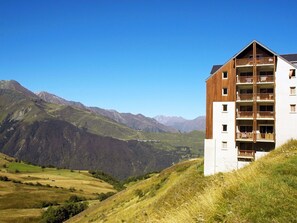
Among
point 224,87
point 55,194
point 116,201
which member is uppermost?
point 224,87

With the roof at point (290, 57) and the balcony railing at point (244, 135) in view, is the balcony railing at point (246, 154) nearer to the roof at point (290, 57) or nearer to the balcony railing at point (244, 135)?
→ the balcony railing at point (244, 135)

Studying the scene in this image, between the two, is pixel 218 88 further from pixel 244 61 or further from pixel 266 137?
pixel 266 137

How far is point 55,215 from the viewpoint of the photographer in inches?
4830

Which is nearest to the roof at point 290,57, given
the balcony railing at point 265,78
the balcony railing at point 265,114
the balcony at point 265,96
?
the balcony railing at point 265,78

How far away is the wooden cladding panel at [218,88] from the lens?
51625 millimetres

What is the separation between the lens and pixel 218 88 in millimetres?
52656

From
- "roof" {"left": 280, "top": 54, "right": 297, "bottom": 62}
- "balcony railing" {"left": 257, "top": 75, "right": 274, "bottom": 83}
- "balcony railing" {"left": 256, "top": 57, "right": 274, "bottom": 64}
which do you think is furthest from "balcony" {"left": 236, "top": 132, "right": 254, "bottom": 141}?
"roof" {"left": 280, "top": 54, "right": 297, "bottom": 62}

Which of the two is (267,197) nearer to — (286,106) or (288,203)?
(288,203)

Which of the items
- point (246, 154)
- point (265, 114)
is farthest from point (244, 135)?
point (265, 114)

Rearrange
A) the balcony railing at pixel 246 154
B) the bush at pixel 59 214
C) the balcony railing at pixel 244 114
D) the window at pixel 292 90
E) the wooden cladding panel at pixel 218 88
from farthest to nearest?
1. the bush at pixel 59 214
2. the wooden cladding panel at pixel 218 88
3. the balcony railing at pixel 244 114
4. the balcony railing at pixel 246 154
5. the window at pixel 292 90

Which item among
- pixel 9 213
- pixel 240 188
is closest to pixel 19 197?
pixel 9 213

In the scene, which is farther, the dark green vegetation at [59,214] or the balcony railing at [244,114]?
the dark green vegetation at [59,214]

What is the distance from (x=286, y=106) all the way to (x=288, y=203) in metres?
41.6

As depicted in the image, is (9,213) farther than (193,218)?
Yes
